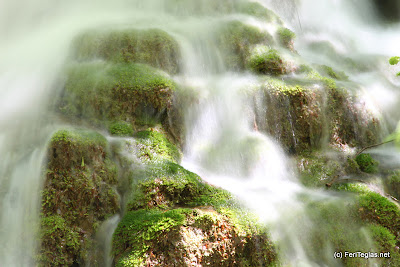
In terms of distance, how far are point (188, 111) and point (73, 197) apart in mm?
2943

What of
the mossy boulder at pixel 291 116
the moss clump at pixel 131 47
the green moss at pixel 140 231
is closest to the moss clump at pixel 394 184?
the mossy boulder at pixel 291 116

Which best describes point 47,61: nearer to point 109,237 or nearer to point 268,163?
point 109,237

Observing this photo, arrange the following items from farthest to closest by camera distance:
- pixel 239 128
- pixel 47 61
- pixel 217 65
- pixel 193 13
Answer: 1. pixel 193 13
2. pixel 217 65
3. pixel 47 61
4. pixel 239 128

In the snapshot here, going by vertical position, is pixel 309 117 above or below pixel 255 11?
below

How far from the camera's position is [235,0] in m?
10.8

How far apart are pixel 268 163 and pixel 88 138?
10.8 feet

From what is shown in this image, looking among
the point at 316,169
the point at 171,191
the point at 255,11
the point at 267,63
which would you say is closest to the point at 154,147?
the point at 171,191

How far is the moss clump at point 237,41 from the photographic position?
8250mm

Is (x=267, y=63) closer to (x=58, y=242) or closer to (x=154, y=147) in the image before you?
(x=154, y=147)

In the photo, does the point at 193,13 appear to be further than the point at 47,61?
Yes

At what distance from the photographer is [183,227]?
3926mm

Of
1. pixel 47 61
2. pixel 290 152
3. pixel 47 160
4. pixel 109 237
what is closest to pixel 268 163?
pixel 290 152

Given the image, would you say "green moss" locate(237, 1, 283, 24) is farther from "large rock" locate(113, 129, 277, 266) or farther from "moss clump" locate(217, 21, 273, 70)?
"large rock" locate(113, 129, 277, 266)

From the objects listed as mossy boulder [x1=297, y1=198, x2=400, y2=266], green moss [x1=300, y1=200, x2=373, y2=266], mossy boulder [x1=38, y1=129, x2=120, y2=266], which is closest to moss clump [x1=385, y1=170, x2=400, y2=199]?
mossy boulder [x1=297, y1=198, x2=400, y2=266]
